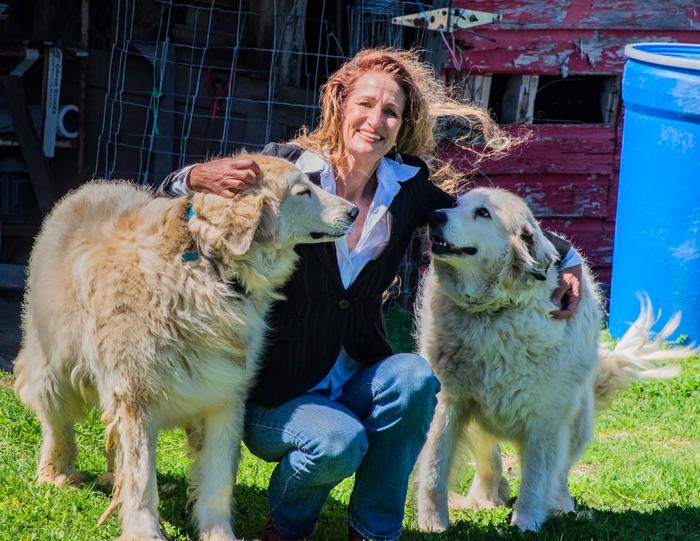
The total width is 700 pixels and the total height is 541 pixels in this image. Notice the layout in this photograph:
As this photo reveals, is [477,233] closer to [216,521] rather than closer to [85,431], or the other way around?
[216,521]

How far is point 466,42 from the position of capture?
24.4 feet

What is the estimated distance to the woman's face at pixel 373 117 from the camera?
3.88m

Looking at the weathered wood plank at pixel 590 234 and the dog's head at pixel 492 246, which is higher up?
the dog's head at pixel 492 246

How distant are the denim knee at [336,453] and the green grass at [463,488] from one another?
20.5 inches

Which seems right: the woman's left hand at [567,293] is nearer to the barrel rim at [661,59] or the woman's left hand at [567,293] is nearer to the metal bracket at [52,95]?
the barrel rim at [661,59]

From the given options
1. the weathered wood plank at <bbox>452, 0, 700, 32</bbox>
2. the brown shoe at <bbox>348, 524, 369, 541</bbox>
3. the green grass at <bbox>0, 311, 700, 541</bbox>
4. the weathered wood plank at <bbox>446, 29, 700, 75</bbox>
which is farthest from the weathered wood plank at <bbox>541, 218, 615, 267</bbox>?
the brown shoe at <bbox>348, 524, 369, 541</bbox>

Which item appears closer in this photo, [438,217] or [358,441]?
[358,441]

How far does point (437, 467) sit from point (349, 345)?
779mm

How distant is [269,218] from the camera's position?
11.4 ft

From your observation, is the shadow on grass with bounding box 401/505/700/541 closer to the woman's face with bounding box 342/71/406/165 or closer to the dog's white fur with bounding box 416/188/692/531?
the dog's white fur with bounding box 416/188/692/531

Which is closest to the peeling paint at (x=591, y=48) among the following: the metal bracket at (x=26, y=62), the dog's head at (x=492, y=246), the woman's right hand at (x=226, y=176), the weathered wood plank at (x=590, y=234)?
the weathered wood plank at (x=590, y=234)

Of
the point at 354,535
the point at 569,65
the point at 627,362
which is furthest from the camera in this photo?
the point at 569,65

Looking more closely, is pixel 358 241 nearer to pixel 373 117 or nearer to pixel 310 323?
pixel 310 323

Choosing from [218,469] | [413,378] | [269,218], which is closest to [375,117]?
[269,218]
